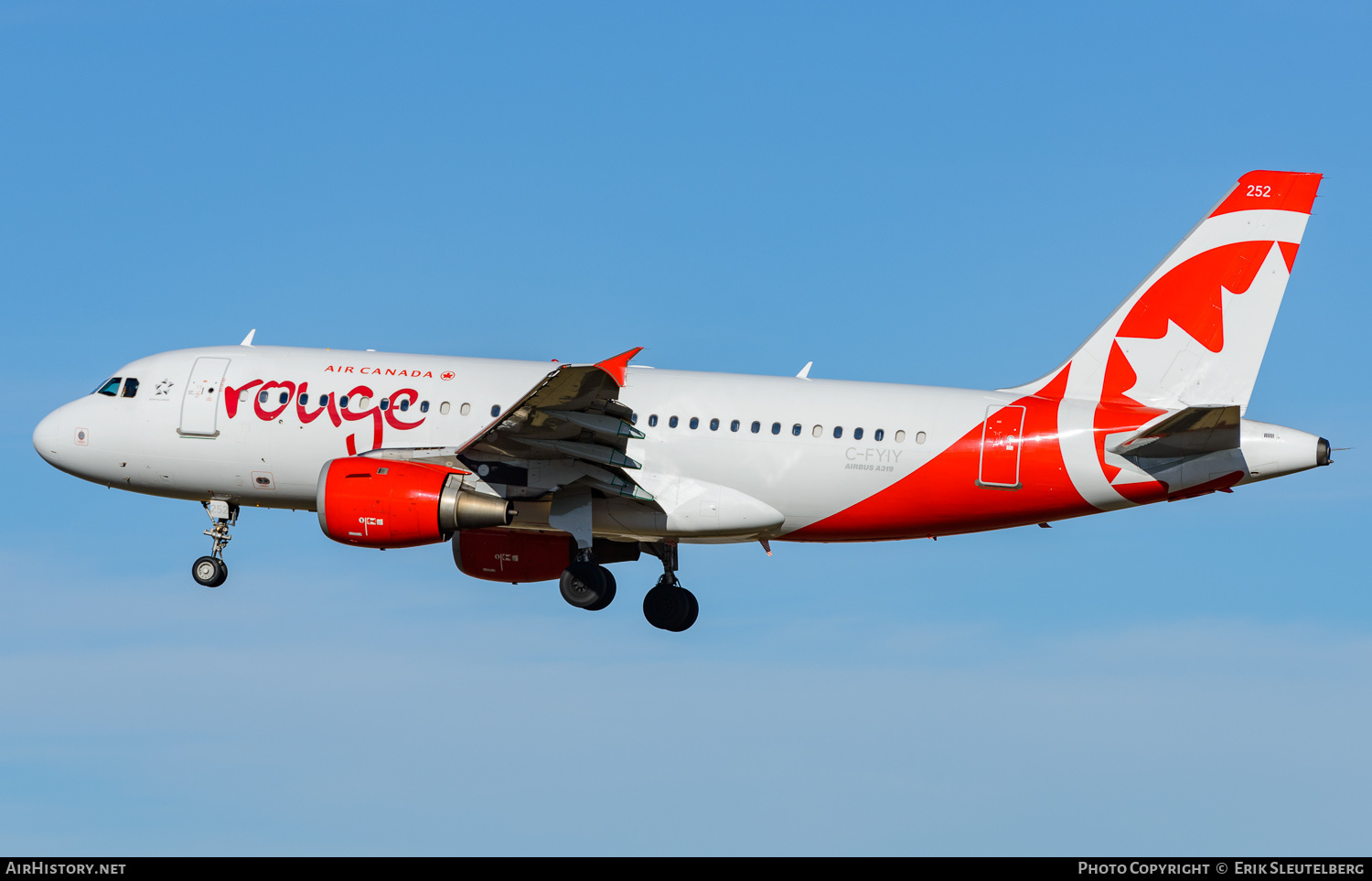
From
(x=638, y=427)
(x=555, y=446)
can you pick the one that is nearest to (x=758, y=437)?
(x=638, y=427)

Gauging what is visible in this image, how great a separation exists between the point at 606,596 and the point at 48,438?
14569 mm

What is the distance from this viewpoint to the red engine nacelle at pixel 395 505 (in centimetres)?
3466

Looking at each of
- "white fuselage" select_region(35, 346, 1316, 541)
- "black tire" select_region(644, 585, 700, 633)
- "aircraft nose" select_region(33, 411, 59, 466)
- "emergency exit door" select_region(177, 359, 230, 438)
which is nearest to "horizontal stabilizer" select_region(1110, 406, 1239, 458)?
"white fuselage" select_region(35, 346, 1316, 541)

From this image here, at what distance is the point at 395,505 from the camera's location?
34.6 m

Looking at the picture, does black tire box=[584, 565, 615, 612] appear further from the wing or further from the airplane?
the wing

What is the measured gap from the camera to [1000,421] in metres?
35.3

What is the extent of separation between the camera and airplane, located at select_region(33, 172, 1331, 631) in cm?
3462

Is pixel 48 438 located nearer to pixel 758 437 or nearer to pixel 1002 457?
pixel 758 437

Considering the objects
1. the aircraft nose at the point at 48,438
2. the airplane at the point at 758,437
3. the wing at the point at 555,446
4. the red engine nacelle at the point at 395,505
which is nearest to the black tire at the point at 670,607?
the airplane at the point at 758,437

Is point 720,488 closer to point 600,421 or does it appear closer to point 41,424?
point 600,421

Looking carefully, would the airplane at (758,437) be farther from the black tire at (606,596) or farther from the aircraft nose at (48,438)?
the aircraft nose at (48,438)

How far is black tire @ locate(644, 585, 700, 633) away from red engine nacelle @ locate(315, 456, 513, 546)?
625 centimetres

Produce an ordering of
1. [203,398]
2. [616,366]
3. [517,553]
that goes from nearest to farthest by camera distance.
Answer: [616,366]
[203,398]
[517,553]

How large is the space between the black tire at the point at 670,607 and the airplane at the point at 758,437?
230 cm
